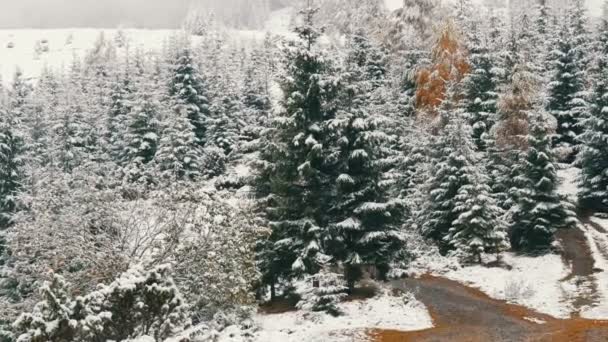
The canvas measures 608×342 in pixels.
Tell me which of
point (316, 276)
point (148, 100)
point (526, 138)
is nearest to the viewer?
point (316, 276)

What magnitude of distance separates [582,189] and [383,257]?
19.2 meters

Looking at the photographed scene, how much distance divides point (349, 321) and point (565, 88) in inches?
1275

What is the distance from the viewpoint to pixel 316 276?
865 inches

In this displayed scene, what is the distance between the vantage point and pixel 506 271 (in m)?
28.9

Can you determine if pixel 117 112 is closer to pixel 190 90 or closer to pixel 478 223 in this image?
pixel 190 90

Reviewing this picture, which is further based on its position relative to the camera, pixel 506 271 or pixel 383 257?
pixel 506 271

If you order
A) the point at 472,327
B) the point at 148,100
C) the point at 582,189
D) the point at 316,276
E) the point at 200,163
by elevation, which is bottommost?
the point at 472,327

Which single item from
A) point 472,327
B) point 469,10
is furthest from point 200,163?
point 472,327

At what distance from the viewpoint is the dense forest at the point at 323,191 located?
1977 cm

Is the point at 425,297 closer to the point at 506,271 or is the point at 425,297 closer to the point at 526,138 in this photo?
the point at 506,271

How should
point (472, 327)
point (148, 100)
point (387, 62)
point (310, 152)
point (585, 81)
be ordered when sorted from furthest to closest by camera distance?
point (148, 100) → point (387, 62) → point (585, 81) → point (310, 152) → point (472, 327)

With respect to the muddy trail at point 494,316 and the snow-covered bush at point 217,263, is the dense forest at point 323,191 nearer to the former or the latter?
the snow-covered bush at point 217,263

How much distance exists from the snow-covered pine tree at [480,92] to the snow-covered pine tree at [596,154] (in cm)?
575

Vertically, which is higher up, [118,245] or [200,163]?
[200,163]
